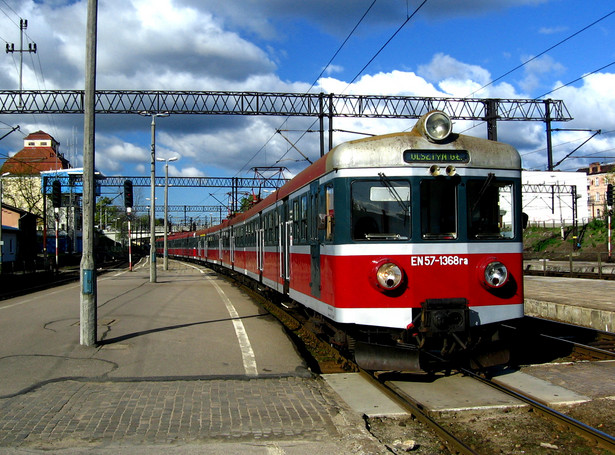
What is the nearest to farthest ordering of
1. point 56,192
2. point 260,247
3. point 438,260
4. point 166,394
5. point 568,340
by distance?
point 166,394
point 438,260
point 568,340
point 260,247
point 56,192

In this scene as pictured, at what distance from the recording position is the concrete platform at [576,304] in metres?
12.5

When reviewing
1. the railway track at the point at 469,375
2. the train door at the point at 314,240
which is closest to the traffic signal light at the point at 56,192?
the railway track at the point at 469,375

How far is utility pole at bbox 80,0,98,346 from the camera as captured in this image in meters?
9.48

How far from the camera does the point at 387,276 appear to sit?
7066 mm

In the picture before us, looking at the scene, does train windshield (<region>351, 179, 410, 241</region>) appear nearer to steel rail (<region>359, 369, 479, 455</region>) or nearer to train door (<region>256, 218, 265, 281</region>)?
steel rail (<region>359, 369, 479, 455</region>)

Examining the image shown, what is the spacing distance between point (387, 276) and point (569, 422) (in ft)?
8.12

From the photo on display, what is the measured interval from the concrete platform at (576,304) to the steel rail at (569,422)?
644 centimetres

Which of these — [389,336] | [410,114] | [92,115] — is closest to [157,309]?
[92,115]

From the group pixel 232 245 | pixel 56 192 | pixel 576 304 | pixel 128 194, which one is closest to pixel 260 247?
pixel 576 304

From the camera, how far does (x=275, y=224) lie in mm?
13695

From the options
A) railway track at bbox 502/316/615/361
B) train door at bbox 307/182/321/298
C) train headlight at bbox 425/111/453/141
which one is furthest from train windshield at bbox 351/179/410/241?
railway track at bbox 502/316/615/361

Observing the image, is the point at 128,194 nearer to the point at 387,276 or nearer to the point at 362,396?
the point at 387,276

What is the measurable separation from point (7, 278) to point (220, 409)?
2136 cm

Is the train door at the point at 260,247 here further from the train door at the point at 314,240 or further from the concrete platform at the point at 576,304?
the concrete platform at the point at 576,304
